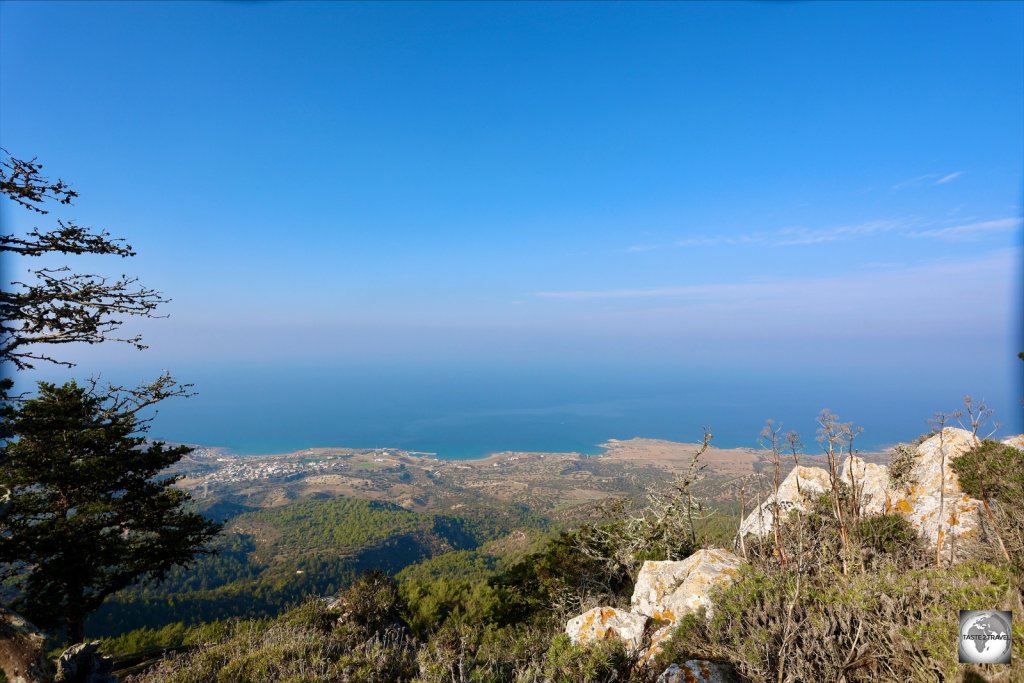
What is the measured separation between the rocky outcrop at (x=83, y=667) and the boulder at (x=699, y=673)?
8.57m

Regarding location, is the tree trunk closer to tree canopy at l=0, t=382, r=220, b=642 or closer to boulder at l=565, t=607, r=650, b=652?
tree canopy at l=0, t=382, r=220, b=642

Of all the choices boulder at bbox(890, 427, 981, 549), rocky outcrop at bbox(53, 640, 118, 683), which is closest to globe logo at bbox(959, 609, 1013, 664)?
boulder at bbox(890, 427, 981, 549)

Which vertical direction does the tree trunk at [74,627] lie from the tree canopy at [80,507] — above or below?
below

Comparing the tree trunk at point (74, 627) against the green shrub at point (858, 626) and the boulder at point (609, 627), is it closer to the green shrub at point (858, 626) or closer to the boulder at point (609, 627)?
the boulder at point (609, 627)

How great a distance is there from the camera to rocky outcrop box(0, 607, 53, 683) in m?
5.48

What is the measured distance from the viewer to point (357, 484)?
383ft

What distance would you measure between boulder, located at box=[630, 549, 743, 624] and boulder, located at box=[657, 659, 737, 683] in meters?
1.95

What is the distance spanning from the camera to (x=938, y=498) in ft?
30.1

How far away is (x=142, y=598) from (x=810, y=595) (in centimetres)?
6245

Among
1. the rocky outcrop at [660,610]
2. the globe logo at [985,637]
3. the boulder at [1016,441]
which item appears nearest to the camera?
the globe logo at [985,637]

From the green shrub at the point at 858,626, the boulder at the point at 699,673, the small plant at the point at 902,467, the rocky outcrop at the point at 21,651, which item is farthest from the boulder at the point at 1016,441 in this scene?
the rocky outcrop at the point at 21,651

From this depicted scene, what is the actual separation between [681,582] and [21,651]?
9.98 m

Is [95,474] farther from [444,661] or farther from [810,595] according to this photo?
[810,595]

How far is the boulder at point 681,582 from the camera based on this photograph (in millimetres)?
6715
